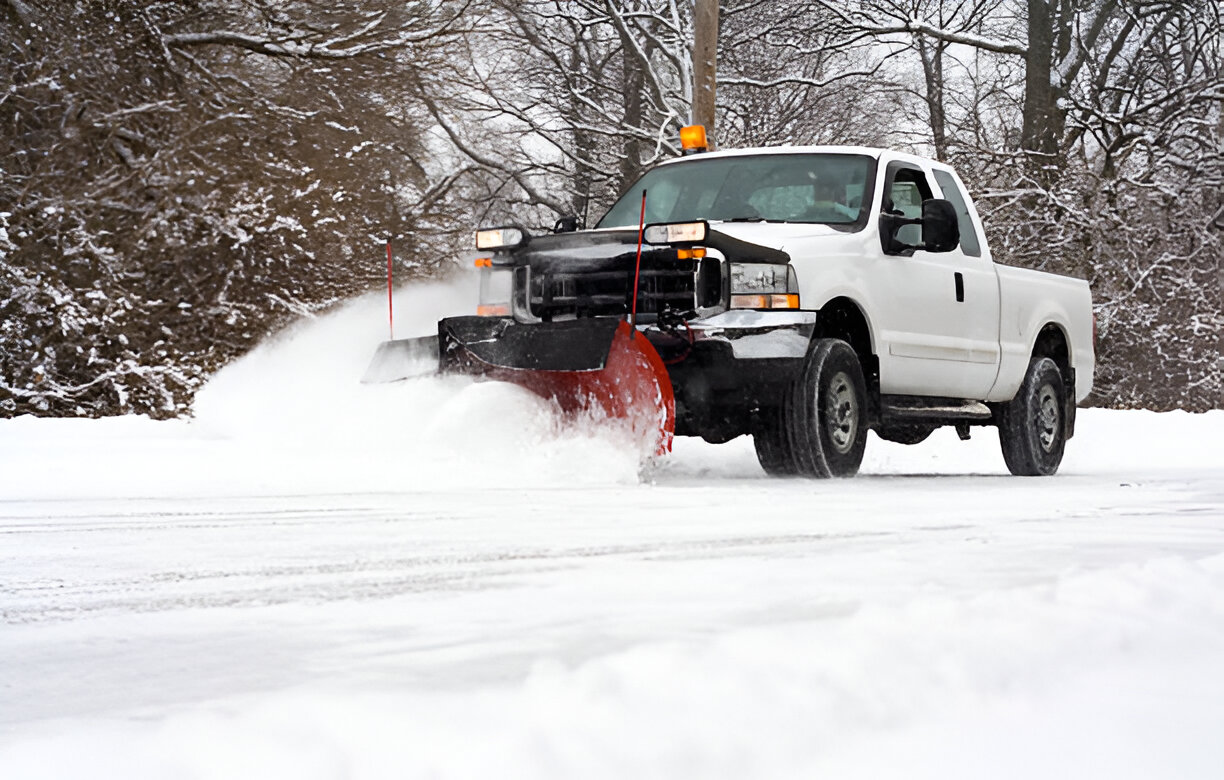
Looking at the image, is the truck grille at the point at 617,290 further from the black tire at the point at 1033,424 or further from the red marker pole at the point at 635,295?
the black tire at the point at 1033,424

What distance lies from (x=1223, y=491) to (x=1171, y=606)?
181 inches

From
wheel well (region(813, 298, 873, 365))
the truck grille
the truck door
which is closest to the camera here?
the truck grille

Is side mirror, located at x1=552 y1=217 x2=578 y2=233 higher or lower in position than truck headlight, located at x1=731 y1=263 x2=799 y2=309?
higher

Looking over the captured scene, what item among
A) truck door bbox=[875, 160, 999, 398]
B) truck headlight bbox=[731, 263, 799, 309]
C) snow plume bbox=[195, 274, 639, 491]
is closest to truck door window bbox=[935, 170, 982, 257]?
truck door bbox=[875, 160, 999, 398]

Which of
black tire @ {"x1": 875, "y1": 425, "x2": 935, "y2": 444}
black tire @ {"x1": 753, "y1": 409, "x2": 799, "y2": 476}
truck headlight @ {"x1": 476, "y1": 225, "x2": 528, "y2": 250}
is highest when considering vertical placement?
truck headlight @ {"x1": 476, "y1": 225, "x2": 528, "y2": 250}

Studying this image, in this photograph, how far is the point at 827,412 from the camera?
812 cm

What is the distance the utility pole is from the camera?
60.5ft

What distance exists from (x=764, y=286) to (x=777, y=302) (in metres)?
0.11

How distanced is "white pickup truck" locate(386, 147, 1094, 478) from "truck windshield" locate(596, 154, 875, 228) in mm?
12

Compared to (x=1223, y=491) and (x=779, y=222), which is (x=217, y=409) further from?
(x=1223, y=491)

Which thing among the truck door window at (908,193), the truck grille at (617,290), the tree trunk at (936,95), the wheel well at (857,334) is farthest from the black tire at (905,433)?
the tree trunk at (936,95)

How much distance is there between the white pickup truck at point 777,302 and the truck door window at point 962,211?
18 mm

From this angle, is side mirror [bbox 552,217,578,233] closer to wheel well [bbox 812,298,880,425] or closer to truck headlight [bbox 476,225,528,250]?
truck headlight [bbox 476,225,528,250]

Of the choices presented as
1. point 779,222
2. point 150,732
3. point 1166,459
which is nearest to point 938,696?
point 150,732
